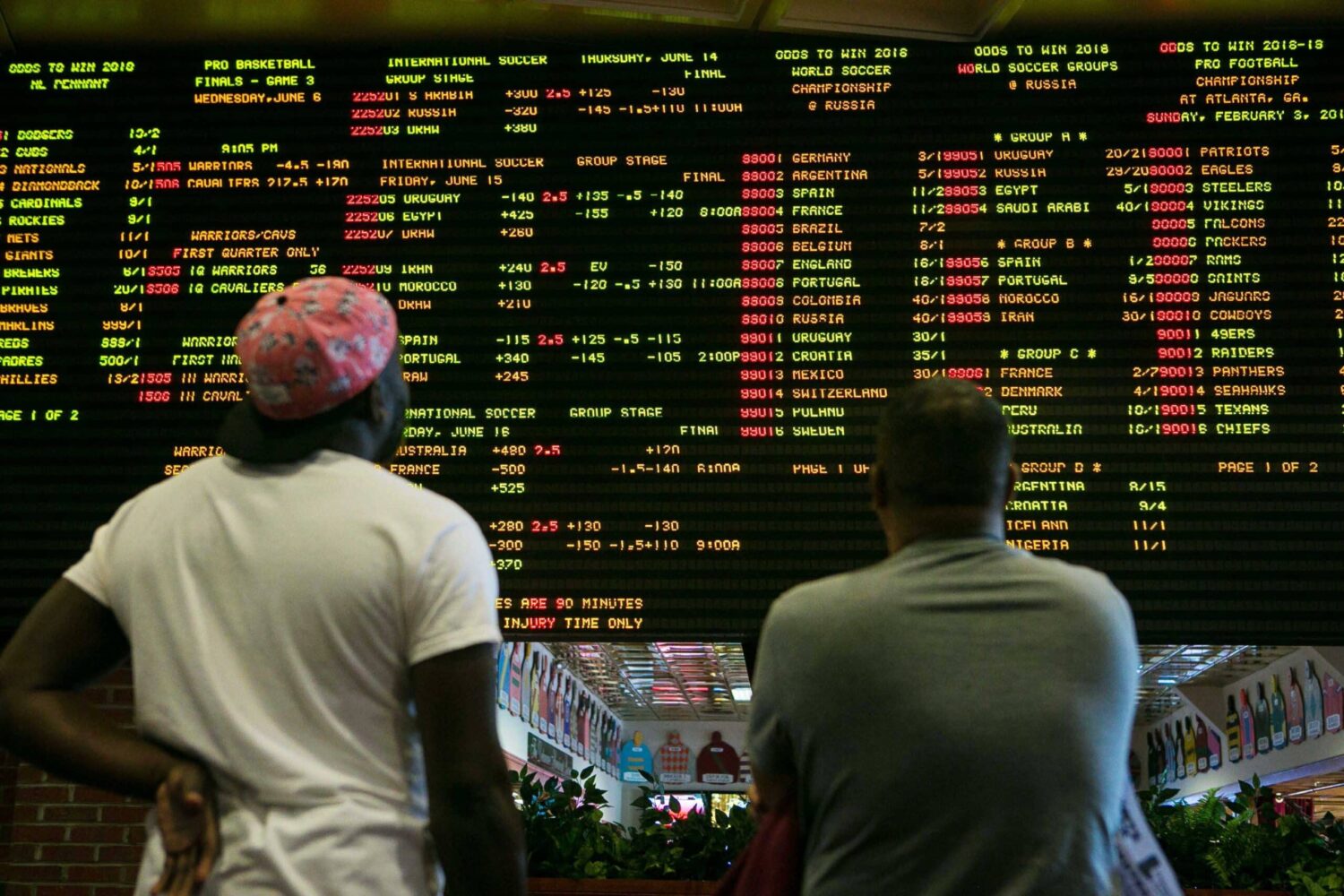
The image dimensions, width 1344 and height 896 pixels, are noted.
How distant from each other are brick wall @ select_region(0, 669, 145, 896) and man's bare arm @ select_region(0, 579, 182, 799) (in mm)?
3599

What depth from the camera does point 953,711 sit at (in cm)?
156

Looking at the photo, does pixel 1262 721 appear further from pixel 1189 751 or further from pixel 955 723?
pixel 955 723

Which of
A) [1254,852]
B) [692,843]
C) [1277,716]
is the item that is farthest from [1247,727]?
[692,843]

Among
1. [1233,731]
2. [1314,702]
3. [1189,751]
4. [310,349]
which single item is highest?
[310,349]

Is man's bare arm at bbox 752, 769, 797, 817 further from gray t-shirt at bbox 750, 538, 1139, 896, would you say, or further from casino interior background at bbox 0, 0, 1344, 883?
casino interior background at bbox 0, 0, 1344, 883

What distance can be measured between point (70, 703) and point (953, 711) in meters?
1.05

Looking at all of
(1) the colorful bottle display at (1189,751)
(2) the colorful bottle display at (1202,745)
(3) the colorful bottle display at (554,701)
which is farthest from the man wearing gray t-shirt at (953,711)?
(1) the colorful bottle display at (1189,751)

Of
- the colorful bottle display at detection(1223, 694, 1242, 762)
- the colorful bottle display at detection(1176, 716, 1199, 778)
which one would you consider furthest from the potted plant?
the colorful bottle display at detection(1176, 716, 1199, 778)

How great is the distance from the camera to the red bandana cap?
160cm

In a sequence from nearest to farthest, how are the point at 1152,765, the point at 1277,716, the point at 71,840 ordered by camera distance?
the point at 71,840, the point at 1277,716, the point at 1152,765

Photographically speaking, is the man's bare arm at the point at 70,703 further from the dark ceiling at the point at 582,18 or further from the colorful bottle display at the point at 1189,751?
the colorful bottle display at the point at 1189,751

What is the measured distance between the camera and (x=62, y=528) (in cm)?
470

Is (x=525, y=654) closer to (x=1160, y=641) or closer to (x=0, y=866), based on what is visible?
(x=0, y=866)

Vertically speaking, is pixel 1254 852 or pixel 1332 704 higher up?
pixel 1254 852
